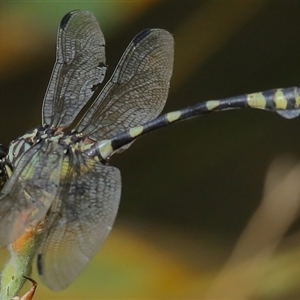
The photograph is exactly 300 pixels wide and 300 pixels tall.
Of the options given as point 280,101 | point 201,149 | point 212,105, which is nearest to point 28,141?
point 212,105

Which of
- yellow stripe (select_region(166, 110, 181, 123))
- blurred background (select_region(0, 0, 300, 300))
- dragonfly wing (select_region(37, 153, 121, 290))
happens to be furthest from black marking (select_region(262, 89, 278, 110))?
blurred background (select_region(0, 0, 300, 300))

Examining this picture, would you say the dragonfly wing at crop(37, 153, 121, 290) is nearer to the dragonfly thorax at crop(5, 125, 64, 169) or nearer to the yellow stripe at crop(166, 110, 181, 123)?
the dragonfly thorax at crop(5, 125, 64, 169)

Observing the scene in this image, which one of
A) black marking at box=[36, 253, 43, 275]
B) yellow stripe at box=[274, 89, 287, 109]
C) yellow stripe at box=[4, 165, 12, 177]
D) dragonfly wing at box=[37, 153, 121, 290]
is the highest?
yellow stripe at box=[274, 89, 287, 109]

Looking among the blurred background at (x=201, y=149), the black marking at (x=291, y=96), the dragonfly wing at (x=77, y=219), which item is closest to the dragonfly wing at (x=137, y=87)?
the dragonfly wing at (x=77, y=219)

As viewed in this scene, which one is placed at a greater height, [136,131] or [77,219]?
[136,131]

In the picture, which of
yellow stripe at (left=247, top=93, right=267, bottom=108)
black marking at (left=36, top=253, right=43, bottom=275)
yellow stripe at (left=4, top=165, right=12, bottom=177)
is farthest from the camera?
yellow stripe at (left=247, top=93, right=267, bottom=108)

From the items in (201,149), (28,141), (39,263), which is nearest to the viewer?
(39,263)

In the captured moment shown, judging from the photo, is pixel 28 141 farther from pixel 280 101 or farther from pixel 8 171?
pixel 280 101

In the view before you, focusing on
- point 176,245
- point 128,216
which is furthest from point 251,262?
point 128,216
